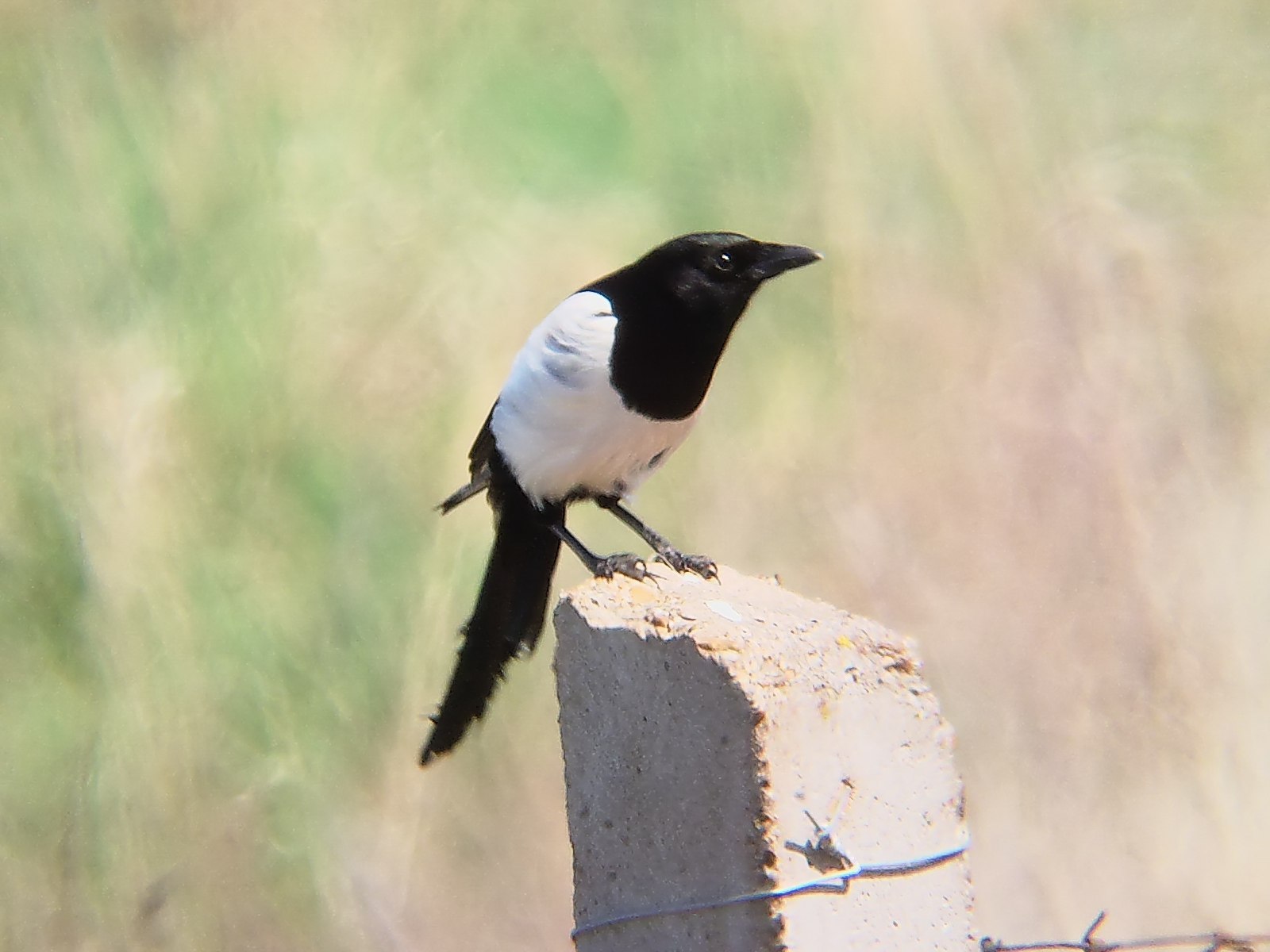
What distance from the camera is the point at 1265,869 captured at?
4.12 m

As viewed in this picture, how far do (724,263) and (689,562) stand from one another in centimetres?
53

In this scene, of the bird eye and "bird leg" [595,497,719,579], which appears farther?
the bird eye

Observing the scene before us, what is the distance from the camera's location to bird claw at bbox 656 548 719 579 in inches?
71.4

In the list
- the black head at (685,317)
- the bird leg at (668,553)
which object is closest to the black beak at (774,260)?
the black head at (685,317)

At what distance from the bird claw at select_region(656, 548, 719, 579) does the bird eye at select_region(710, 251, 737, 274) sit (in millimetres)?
460

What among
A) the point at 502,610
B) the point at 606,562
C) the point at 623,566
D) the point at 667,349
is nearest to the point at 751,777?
the point at 623,566

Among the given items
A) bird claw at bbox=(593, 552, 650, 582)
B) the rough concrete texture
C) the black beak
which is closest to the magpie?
the black beak

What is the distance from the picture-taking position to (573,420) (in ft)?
7.72

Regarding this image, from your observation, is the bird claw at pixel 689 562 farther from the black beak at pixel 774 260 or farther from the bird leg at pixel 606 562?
the black beak at pixel 774 260

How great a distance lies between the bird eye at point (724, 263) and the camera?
230 centimetres

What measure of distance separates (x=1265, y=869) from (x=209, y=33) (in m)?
3.89

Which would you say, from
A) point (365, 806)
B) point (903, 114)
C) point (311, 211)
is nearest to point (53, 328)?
point (311, 211)

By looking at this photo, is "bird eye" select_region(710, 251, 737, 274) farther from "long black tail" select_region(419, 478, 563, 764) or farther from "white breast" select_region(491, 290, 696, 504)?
"long black tail" select_region(419, 478, 563, 764)

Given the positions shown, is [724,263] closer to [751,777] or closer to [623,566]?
[623,566]
